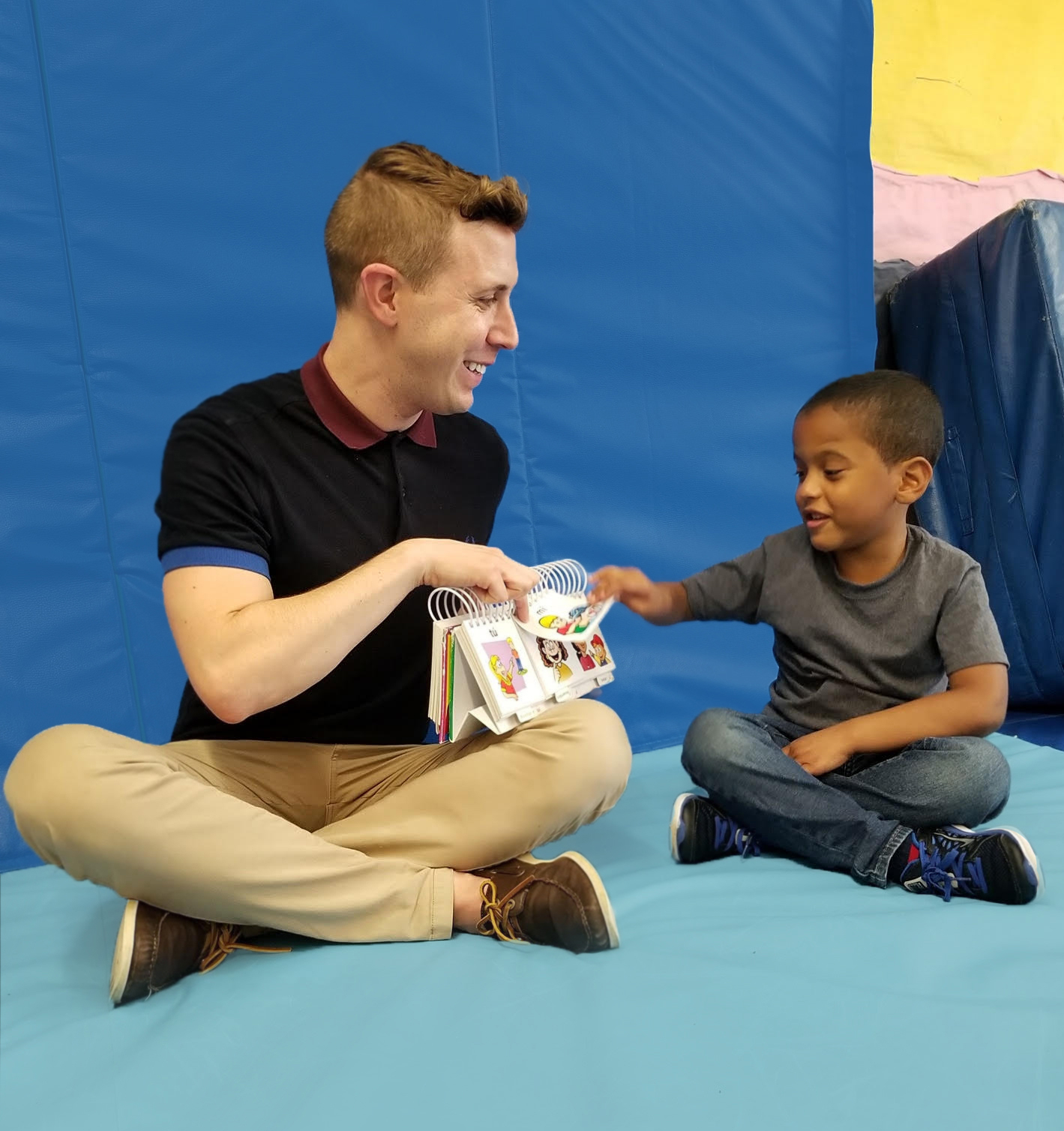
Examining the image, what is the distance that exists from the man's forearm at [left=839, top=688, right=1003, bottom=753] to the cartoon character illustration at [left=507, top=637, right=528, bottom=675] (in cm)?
42

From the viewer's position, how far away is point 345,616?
3.24 ft

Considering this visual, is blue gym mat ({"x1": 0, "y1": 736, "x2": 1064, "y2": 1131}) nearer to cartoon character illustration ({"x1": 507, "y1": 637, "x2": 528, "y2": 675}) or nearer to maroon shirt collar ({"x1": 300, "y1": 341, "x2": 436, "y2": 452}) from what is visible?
cartoon character illustration ({"x1": 507, "y1": 637, "x2": 528, "y2": 675})

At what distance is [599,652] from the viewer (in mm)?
1269

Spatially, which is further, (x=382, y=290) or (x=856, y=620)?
(x=856, y=620)

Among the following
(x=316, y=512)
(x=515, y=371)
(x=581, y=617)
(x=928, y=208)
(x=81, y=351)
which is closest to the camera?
(x=316, y=512)

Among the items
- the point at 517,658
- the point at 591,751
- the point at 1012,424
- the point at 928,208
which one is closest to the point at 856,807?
the point at 591,751

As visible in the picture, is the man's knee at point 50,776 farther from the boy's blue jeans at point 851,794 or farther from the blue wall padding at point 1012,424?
the blue wall padding at point 1012,424

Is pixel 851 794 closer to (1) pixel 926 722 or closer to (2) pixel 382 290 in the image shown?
(1) pixel 926 722

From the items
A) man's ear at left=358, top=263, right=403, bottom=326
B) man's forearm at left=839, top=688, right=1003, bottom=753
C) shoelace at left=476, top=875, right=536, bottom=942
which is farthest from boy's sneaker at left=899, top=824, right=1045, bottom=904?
man's ear at left=358, top=263, right=403, bottom=326

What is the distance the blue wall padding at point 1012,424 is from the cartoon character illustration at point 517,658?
1.22m

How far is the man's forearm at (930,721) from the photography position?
1203 millimetres

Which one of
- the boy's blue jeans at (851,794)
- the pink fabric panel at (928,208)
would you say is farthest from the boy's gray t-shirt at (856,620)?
the pink fabric panel at (928,208)

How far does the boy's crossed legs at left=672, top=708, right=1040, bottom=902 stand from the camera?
3.59ft

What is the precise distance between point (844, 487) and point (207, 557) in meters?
0.79
